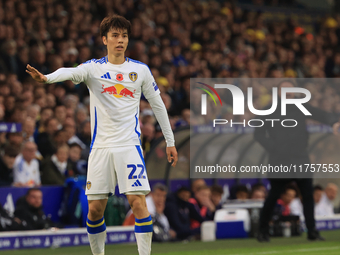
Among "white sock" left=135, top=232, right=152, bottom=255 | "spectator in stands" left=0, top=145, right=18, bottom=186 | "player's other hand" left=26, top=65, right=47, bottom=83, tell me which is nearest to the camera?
"player's other hand" left=26, top=65, right=47, bottom=83

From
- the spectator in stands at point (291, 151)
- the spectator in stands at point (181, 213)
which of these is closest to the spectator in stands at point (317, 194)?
the spectator in stands at point (181, 213)

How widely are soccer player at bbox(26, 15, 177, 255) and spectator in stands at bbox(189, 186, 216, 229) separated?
5.18 metres

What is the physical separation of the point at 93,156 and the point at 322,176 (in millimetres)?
8461

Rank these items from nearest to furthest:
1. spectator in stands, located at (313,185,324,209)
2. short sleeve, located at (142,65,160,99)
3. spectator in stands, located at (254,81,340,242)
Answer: short sleeve, located at (142,65,160,99) < spectator in stands, located at (254,81,340,242) < spectator in stands, located at (313,185,324,209)

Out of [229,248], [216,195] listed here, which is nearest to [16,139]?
[229,248]

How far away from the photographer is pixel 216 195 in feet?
37.3

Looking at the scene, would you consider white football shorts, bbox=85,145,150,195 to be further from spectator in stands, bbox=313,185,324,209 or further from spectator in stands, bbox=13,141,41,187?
spectator in stands, bbox=313,185,324,209

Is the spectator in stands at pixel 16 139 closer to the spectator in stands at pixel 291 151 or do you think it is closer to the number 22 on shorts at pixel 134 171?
the spectator in stands at pixel 291 151

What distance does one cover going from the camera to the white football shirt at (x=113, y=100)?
18.7ft

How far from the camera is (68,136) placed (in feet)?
33.9

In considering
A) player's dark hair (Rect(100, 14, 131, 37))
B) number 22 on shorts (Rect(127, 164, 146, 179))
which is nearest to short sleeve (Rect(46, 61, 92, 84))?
player's dark hair (Rect(100, 14, 131, 37))

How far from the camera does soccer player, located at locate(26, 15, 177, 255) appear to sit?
5.62 m

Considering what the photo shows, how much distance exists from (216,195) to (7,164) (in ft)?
A: 13.1

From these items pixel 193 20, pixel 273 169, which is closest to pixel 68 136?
pixel 273 169
